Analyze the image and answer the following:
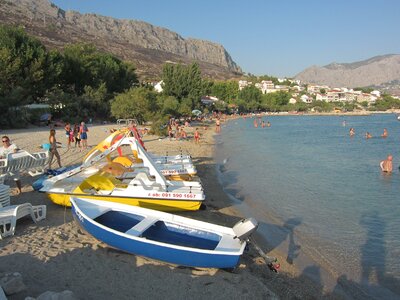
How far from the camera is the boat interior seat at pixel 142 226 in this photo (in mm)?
7055

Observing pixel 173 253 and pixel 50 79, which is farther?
pixel 50 79

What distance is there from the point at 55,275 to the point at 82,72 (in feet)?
139

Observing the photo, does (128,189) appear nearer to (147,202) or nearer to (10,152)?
(147,202)

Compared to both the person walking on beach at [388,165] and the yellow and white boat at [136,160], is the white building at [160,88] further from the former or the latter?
the yellow and white boat at [136,160]

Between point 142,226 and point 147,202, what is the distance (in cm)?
219

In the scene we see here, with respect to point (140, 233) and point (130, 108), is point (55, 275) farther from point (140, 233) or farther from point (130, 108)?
point (130, 108)

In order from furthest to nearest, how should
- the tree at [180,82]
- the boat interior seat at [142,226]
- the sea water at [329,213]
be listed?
the tree at [180,82] < the sea water at [329,213] < the boat interior seat at [142,226]

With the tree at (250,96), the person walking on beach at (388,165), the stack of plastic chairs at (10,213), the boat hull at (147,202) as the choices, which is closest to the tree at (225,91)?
the tree at (250,96)

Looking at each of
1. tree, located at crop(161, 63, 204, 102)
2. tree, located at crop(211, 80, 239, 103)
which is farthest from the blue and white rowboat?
tree, located at crop(211, 80, 239, 103)

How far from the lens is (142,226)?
7371 mm

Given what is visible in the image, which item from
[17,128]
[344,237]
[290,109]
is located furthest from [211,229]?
[290,109]

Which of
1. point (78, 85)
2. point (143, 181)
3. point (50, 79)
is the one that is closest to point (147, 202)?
point (143, 181)

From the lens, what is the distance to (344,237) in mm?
9633

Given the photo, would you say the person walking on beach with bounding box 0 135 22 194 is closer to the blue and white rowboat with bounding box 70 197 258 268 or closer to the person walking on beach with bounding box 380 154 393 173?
the blue and white rowboat with bounding box 70 197 258 268
